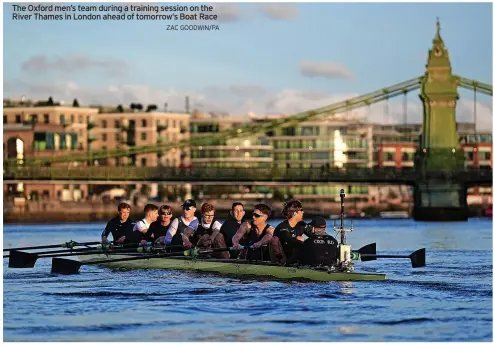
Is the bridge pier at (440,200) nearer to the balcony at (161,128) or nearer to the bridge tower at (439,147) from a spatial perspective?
the bridge tower at (439,147)

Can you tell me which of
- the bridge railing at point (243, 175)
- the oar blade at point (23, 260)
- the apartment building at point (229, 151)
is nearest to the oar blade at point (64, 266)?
the oar blade at point (23, 260)

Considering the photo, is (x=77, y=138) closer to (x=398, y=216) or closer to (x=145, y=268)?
(x=398, y=216)

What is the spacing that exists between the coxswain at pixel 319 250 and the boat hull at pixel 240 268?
203 millimetres

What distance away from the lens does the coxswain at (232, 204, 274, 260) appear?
35.3 meters

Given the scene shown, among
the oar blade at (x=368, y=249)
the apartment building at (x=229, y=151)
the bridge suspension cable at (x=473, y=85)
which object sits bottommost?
the oar blade at (x=368, y=249)

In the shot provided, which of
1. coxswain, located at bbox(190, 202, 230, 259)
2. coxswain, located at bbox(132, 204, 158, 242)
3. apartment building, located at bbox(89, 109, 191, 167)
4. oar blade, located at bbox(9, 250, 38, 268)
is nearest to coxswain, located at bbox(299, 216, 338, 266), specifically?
coxswain, located at bbox(190, 202, 230, 259)

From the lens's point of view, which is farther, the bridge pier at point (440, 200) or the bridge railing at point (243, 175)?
the bridge pier at point (440, 200)

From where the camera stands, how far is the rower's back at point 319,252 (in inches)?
1330

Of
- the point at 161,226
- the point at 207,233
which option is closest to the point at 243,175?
the point at 161,226

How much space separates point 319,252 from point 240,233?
2.97 metres

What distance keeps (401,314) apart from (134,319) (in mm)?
5287

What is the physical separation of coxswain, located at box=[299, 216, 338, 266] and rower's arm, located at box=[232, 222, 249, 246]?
7.35 feet

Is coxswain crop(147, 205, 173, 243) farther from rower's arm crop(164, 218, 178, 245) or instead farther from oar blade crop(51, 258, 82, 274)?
oar blade crop(51, 258, 82, 274)

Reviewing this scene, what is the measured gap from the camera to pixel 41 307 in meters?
31.9
